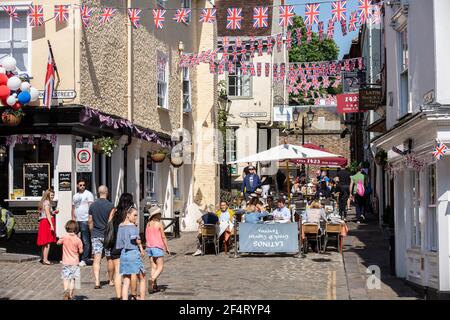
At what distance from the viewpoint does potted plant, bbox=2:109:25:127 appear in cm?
1786

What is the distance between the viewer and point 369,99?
23609mm

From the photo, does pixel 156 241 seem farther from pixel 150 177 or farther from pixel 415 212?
pixel 150 177

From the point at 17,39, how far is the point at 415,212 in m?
9.82

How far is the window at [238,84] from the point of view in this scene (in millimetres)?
39656

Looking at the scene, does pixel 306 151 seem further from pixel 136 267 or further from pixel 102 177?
pixel 136 267

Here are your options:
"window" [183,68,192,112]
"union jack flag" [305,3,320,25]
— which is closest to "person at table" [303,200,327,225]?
"union jack flag" [305,3,320,25]

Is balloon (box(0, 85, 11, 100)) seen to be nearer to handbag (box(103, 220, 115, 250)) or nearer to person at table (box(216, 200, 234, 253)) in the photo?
handbag (box(103, 220, 115, 250))

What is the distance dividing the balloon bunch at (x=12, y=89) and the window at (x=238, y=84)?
72.8 feet

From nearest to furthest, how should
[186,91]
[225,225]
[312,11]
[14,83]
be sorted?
1. [14,83]
2. [312,11]
3. [225,225]
4. [186,91]

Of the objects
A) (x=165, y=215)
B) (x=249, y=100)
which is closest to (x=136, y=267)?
(x=165, y=215)

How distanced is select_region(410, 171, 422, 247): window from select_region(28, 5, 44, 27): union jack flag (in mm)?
8852

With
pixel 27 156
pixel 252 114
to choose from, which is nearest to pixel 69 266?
pixel 27 156

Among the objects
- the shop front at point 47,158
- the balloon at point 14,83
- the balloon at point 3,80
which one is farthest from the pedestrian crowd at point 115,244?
the balloon at point 3,80

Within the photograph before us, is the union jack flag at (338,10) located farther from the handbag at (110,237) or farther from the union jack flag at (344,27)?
the handbag at (110,237)
